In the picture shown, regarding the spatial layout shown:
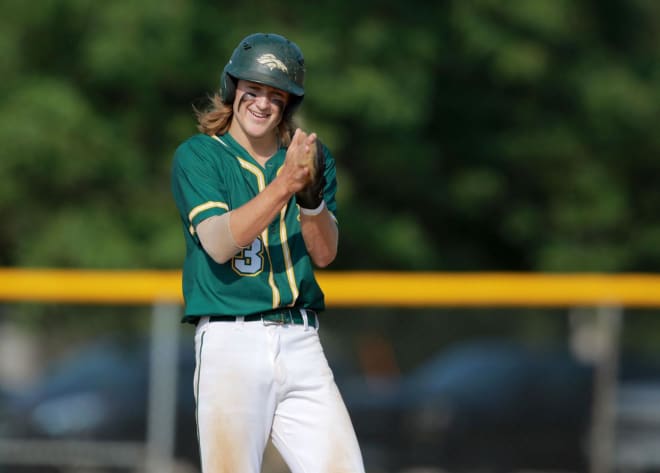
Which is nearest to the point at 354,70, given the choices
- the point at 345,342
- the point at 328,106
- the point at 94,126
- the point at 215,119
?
the point at 328,106

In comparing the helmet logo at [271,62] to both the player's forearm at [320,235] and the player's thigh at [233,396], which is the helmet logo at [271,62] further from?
the player's thigh at [233,396]

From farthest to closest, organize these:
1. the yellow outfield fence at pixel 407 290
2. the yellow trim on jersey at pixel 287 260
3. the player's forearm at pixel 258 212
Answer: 1. the yellow outfield fence at pixel 407 290
2. the yellow trim on jersey at pixel 287 260
3. the player's forearm at pixel 258 212

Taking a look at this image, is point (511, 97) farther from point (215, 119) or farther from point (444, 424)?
point (215, 119)

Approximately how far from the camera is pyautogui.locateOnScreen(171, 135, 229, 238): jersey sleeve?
4.36m

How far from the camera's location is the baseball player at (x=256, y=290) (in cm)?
436

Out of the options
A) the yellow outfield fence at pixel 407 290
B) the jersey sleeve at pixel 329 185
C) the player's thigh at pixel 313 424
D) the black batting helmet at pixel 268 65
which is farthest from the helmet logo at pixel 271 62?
the yellow outfield fence at pixel 407 290

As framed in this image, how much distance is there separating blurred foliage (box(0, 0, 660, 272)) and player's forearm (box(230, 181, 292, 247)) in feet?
19.3

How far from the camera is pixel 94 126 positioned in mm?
11836

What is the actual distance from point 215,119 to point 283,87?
350mm

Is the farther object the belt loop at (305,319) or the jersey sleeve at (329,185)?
the jersey sleeve at (329,185)

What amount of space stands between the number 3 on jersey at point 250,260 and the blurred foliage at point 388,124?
5.60 metres

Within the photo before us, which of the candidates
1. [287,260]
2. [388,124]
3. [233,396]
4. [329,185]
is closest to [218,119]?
[329,185]

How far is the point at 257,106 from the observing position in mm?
4484

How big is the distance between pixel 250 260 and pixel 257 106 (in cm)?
54
